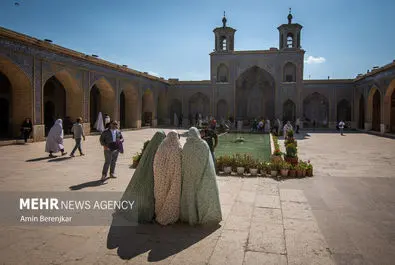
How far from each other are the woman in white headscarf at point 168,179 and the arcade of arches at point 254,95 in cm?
2882

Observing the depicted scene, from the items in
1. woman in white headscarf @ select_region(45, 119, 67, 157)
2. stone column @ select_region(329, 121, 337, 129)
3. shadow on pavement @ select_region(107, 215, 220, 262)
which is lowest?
shadow on pavement @ select_region(107, 215, 220, 262)

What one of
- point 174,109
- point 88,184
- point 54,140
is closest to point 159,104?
point 174,109

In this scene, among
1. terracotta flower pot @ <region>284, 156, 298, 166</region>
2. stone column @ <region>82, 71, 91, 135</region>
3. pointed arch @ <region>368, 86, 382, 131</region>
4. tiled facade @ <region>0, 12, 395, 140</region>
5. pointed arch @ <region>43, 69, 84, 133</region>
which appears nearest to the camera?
terracotta flower pot @ <region>284, 156, 298, 166</region>

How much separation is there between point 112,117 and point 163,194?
64.1 ft

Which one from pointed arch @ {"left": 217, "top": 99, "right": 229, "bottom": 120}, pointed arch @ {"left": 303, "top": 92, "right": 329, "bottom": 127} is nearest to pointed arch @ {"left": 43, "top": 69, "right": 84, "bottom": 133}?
pointed arch @ {"left": 217, "top": 99, "right": 229, "bottom": 120}

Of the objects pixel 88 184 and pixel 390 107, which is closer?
pixel 88 184

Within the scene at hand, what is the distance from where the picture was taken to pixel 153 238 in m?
3.86

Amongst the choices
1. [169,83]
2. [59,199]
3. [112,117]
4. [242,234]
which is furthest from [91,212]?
[169,83]

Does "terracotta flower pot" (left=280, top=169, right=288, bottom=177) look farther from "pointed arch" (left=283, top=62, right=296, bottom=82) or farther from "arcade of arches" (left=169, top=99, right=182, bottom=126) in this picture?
"arcade of arches" (left=169, top=99, right=182, bottom=126)

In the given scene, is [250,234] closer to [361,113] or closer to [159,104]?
[361,113]

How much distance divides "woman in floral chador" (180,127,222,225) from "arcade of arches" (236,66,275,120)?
94.6 ft

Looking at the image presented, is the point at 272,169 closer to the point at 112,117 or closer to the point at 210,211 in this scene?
the point at 210,211

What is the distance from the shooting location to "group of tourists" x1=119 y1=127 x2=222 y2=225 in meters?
4.15

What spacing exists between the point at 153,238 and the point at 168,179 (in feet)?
2.56
